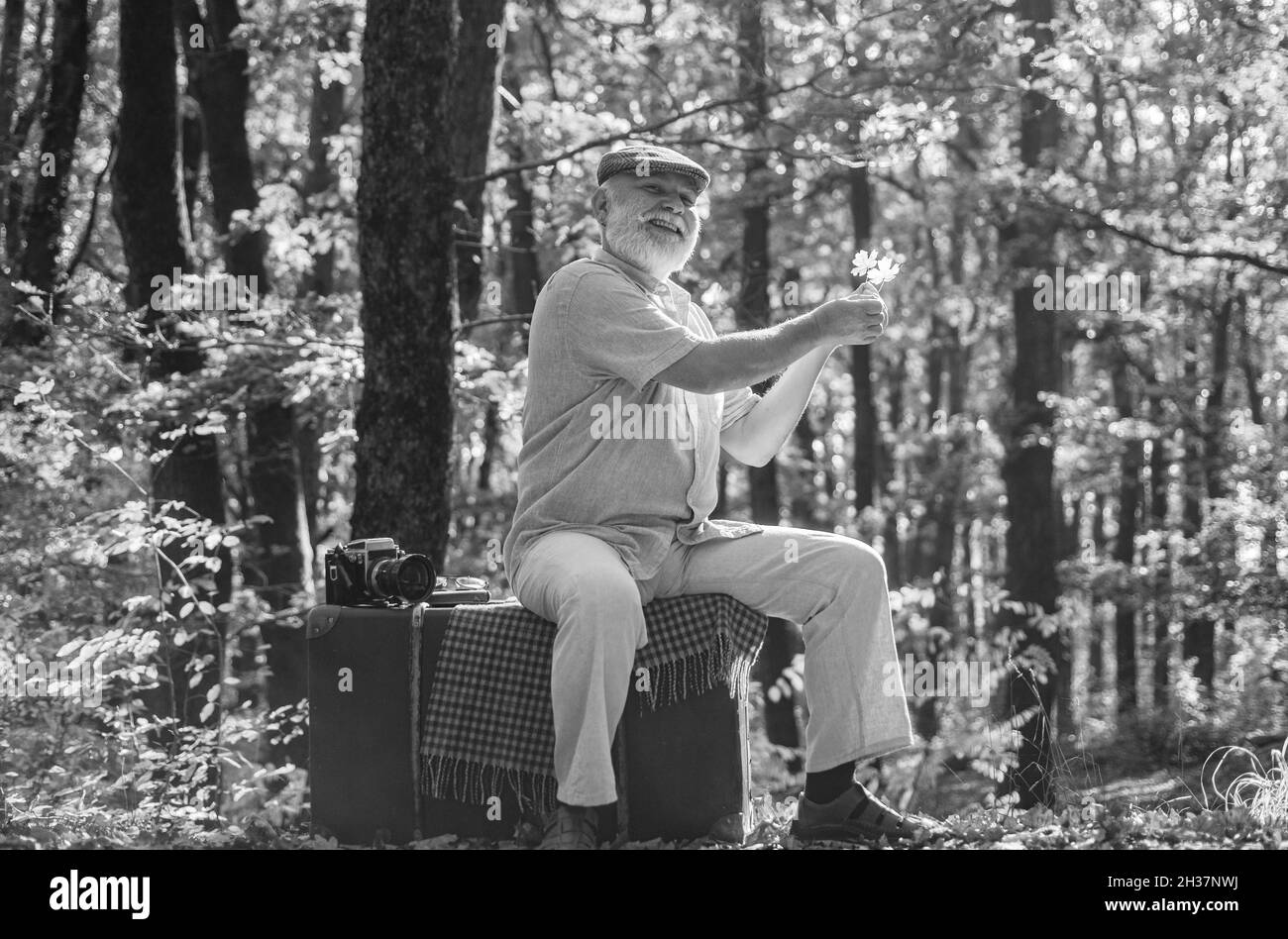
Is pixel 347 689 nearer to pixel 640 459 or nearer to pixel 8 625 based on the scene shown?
pixel 640 459

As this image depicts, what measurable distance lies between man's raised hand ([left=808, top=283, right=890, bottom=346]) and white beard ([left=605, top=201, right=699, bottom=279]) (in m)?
0.62

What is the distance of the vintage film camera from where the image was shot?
3988mm

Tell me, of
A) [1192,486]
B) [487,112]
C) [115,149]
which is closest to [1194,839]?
[487,112]

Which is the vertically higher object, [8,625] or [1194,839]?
[8,625]

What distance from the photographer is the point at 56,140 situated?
9219mm

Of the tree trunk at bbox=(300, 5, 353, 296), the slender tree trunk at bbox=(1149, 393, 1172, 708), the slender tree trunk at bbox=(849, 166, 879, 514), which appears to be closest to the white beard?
the tree trunk at bbox=(300, 5, 353, 296)

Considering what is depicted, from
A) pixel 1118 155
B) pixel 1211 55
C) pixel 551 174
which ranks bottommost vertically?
pixel 551 174

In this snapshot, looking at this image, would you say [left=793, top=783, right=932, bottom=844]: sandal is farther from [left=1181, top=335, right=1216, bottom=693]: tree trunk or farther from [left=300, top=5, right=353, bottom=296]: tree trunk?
[left=1181, top=335, right=1216, bottom=693]: tree trunk

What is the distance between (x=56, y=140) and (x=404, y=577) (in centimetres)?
666

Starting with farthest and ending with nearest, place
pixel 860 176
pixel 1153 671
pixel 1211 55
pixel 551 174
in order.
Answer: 1. pixel 1153 671
2. pixel 860 176
3. pixel 1211 55
4. pixel 551 174

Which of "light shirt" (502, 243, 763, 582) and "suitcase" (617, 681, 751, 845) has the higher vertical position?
"light shirt" (502, 243, 763, 582)

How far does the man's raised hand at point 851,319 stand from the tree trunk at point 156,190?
5383 mm

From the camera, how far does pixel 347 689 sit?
12.9ft

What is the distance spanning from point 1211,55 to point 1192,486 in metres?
7.23
